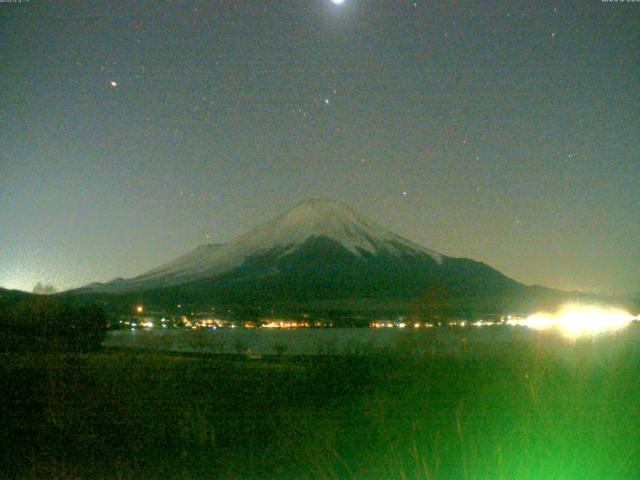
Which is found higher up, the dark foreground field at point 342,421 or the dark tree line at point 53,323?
the dark tree line at point 53,323

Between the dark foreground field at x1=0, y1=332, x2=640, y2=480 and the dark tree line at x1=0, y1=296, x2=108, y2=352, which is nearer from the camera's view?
the dark foreground field at x1=0, y1=332, x2=640, y2=480

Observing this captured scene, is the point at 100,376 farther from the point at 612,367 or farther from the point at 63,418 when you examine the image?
the point at 612,367

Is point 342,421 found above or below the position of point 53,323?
below

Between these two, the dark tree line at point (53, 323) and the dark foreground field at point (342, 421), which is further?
the dark tree line at point (53, 323)

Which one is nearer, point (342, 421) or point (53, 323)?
point (342, 421)

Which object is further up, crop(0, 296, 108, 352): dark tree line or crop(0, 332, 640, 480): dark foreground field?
crop(0, 296, 108, 352): dark tree line
